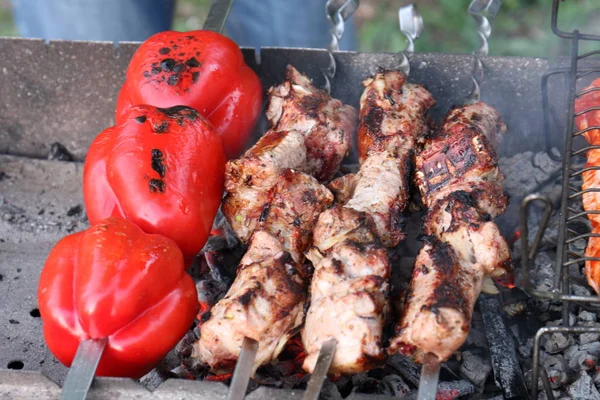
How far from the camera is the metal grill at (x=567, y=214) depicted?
5.09ft

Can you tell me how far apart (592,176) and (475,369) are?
0.85 m

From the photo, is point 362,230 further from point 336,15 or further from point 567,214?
point 336,15

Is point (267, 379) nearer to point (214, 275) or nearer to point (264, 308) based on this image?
point (264, 308)

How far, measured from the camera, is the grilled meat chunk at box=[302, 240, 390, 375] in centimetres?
171

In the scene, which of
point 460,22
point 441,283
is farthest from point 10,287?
point 460,22

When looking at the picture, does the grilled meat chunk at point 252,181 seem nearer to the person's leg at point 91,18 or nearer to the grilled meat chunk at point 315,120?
the grilled meat chunk at point 315,120

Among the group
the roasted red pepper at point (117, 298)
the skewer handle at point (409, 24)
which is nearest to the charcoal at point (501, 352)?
the roasted red pepper at point (117, 298)

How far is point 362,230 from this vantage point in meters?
1.97

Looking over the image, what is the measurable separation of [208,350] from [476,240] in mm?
880

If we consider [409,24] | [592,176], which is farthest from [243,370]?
[409,24]

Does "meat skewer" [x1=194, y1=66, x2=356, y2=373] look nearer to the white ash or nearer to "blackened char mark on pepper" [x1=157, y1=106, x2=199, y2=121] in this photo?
Answer: "blackened char mark on pepper" [x1=157, y1=106, x2=199, y2=121]

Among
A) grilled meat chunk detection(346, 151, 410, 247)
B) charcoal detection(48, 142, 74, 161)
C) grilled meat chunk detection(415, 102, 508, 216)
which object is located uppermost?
grilled meat chunk detection(415, 102, 508, 216)

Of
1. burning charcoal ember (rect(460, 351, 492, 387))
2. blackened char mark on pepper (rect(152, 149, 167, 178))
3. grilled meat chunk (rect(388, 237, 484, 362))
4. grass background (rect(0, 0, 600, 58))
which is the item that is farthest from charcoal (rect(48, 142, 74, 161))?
grass background (rect(0, 0, 600, 58))

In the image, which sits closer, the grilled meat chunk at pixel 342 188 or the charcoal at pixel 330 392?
the charcoal at pixel 330 392
